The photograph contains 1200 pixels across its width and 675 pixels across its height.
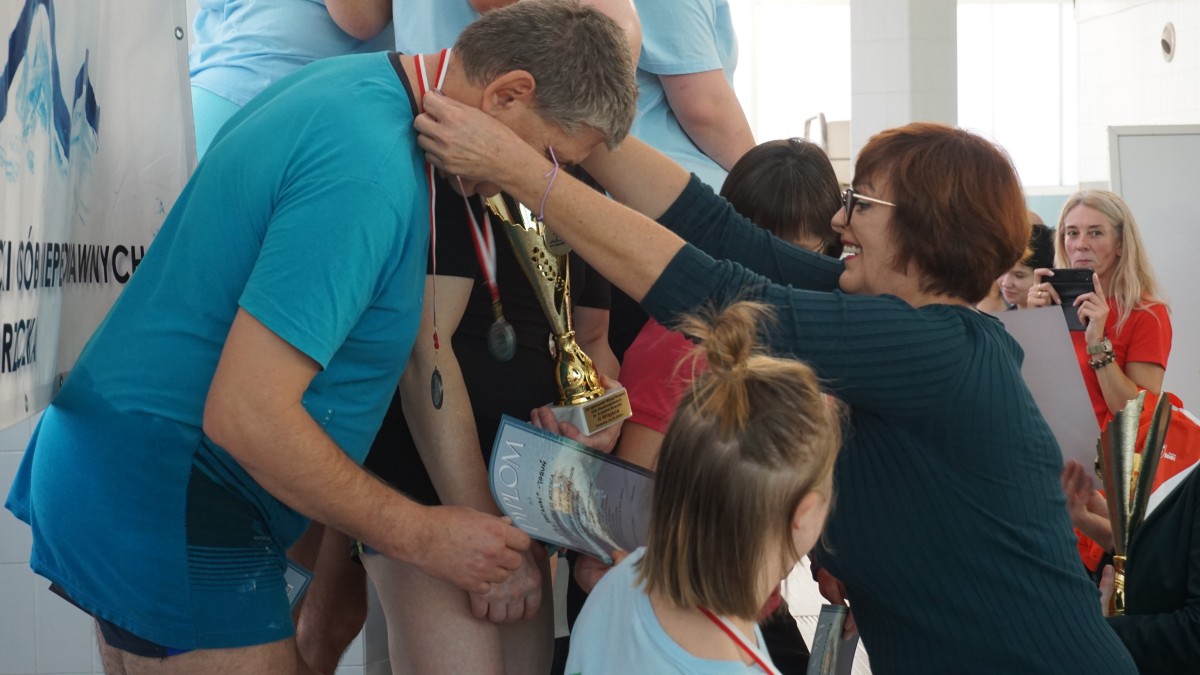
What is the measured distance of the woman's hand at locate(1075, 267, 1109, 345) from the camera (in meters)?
4.95

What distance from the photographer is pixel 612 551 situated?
1.86 metres

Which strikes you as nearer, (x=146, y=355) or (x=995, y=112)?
(x=146, y=355)

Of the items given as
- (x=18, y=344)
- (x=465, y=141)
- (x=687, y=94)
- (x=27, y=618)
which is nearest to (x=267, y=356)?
(x=18, y=344)

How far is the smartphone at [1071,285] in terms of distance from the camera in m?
4.83

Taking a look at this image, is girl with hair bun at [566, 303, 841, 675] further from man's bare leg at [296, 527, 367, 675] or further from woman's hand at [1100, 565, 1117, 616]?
woman's hand at [1100, 565, 1117, 616]

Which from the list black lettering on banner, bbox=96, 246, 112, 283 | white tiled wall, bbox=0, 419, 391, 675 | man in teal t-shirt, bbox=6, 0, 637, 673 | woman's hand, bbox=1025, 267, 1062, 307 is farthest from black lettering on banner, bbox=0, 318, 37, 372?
woman's hand, bbox=1025, 267, 1062, 307

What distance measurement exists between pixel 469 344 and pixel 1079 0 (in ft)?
40.9

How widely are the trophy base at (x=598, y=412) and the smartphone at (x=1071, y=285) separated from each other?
10.8ft

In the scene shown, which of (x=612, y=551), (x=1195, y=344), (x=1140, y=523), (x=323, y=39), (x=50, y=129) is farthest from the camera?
(x=1195, y=344)

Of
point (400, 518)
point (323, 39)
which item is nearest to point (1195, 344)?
point (323, 39)

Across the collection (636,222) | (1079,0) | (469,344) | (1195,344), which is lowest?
(1195,344)

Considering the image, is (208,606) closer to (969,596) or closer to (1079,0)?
(969,596)

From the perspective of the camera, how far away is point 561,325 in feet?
6.73

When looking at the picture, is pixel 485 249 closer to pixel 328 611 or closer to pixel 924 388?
pixel 924 388
